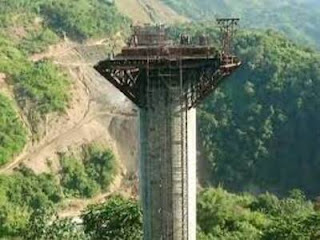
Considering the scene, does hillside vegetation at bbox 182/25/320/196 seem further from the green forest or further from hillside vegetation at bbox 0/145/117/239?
hillside vegetation at bbox 0/145/117/239

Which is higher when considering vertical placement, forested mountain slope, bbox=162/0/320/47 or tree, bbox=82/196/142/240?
forested mountain slope, bbox=162/0/320/47

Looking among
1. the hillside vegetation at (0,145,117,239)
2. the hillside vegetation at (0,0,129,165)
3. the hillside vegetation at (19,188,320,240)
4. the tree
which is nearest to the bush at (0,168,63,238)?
the hillside vegetation at (0,145,117,239)

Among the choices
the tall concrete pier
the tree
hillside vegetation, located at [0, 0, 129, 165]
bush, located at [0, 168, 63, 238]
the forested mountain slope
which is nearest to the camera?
the tall concrete pier

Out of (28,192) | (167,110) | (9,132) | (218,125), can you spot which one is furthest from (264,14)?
(167,110)

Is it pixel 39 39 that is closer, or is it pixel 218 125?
pixel 218 125

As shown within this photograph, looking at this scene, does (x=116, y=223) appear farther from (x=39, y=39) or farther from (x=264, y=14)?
(x=264, y=14)

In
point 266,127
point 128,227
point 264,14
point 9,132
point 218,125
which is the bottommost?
point 128,227
